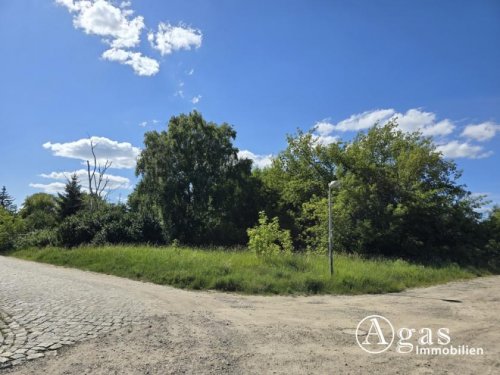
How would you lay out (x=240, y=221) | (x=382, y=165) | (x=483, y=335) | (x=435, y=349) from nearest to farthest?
(x=435, y=349)
(x=483, y=335)
(x=382, y=165)
(x=240, y=221)

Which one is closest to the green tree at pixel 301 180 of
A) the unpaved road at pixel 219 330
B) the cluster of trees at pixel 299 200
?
the cluster of trees at pixel 299 200

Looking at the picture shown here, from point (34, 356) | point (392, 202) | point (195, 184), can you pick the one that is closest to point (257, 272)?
point (34, 356)

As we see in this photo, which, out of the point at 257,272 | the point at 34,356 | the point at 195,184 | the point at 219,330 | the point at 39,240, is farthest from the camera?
the point at 195,184

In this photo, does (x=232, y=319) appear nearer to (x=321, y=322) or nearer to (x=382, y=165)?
(x=321, y=322)

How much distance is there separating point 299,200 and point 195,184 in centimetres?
1128

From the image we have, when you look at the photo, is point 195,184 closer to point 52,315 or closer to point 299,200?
point 299,200

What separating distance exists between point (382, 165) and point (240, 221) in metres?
15.1

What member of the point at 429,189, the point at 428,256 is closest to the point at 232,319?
the point at 428,256

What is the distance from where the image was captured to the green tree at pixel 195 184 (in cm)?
3797

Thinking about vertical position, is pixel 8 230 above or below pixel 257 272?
above

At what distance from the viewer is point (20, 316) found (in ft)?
26.5

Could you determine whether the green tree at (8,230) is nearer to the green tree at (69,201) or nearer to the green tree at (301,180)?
the green tree at (69,201)

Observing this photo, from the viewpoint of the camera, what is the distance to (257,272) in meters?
14.6

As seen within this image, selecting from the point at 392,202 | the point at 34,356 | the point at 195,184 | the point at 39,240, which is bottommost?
the point at 34,356
